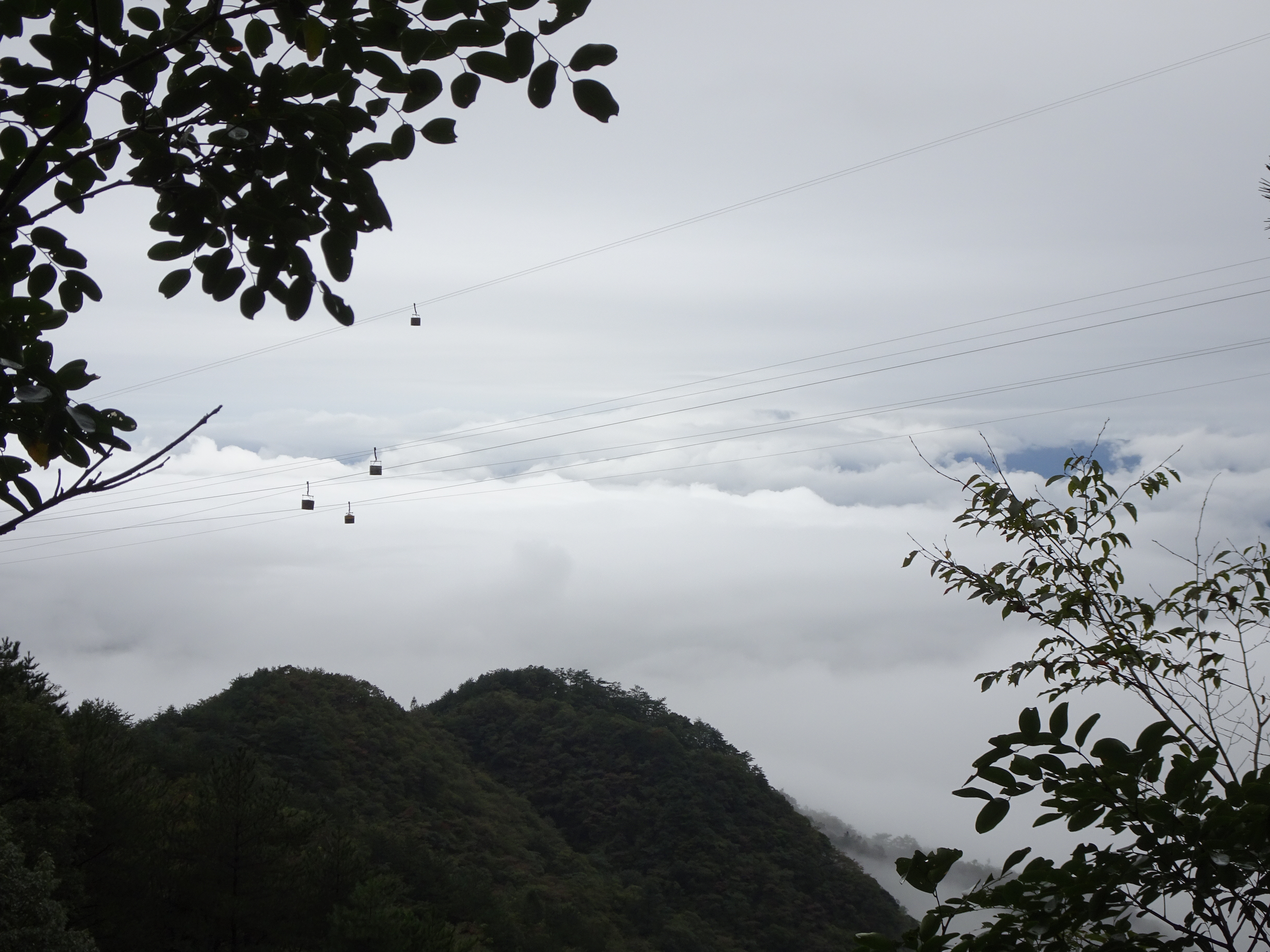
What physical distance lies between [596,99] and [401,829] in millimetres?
43069

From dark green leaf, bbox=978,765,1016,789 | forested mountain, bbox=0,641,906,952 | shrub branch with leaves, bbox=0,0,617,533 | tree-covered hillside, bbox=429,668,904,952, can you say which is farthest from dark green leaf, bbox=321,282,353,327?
tree-covered hillside, bbox=429,668,904,952

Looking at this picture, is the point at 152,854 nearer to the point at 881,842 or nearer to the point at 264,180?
the point at 264,180

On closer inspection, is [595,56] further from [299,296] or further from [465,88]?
[299,296]

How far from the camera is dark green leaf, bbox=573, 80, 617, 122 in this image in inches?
72.3

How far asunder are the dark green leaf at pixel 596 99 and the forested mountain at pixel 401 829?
15.2 m

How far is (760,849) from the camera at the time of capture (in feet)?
158

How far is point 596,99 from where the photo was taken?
72.5 inches

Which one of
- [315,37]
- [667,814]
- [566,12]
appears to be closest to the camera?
[566,12]

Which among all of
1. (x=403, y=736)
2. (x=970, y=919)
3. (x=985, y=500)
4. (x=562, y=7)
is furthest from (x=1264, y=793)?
(x=403, y=736)

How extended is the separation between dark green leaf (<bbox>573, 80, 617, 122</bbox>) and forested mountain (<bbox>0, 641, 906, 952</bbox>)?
15.2 m

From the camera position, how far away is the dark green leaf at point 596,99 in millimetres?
1836

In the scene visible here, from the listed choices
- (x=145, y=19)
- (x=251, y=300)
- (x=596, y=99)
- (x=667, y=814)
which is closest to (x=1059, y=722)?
(x=596, y=99)

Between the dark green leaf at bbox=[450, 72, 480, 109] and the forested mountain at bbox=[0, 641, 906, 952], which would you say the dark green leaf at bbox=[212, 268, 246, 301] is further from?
the forested mountain at bbox=[0, 641, 906, 952]

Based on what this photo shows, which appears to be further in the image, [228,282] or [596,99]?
[228,282]
